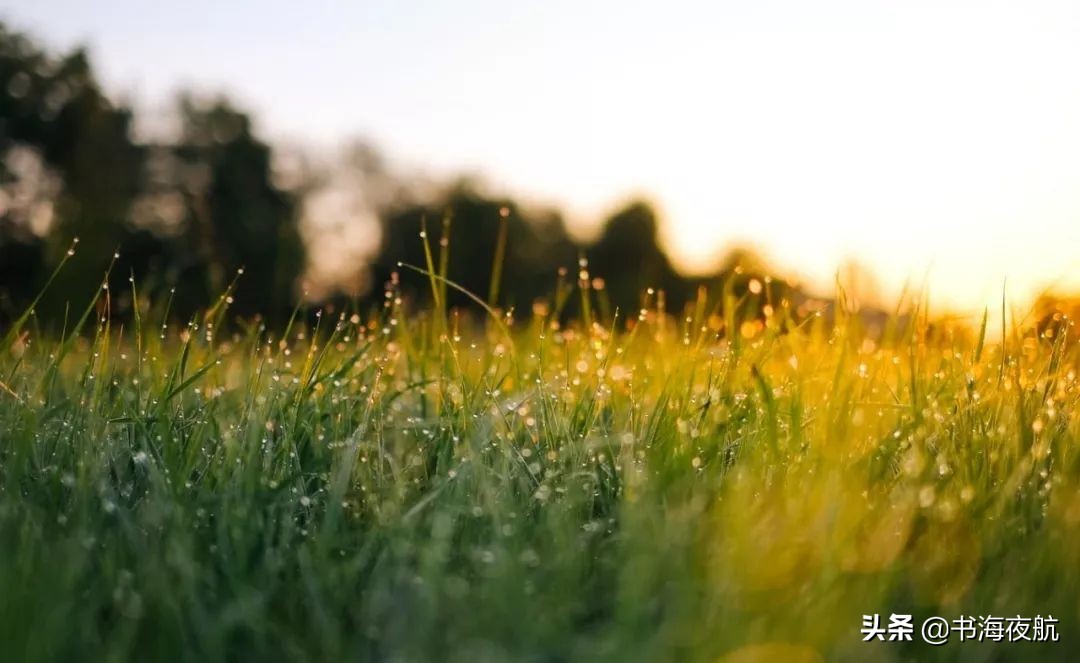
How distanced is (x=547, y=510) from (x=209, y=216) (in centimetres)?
3073

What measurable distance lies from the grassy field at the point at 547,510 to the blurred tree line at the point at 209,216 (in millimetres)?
18929

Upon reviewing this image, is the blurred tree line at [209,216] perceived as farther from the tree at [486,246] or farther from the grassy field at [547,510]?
the grassy field at [547,510]

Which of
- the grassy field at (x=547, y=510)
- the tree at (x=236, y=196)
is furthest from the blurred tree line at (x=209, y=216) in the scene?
the grassy field at (x=547, y=510)

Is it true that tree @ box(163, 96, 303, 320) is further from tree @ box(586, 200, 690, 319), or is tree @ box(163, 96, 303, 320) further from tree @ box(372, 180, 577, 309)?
tree @ box(586, 200, 690, 319)

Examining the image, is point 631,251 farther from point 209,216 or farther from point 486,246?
point 209,216

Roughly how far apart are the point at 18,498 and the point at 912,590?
5.99 feet

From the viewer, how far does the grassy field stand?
173cm

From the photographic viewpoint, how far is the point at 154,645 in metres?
1.75

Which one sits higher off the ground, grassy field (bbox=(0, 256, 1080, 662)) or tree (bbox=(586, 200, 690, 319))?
grassy field (bbox=(0, 256, 1080, 662))

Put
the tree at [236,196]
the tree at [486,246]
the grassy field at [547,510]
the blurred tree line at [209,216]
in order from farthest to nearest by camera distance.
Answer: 1. the tree at [486,246]
2. the tree at [236,196]
3. the blurred tree line at [209,216]
4. the grassy field at [547,510]

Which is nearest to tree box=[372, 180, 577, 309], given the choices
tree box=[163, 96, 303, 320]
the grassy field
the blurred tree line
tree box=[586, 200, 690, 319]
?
the blurred tree line

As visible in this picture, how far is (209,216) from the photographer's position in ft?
102

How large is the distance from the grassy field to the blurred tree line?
18.9m

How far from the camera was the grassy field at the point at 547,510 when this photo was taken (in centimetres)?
173
